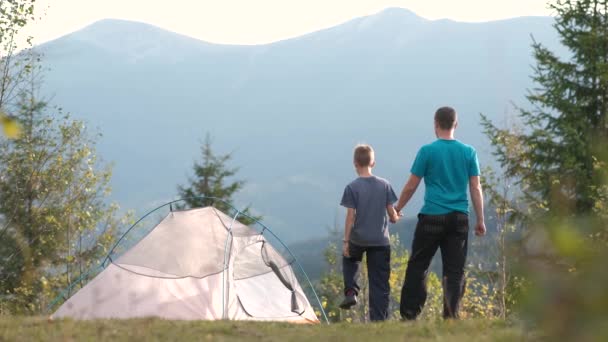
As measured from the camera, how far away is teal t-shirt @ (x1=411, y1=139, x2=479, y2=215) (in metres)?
6.93

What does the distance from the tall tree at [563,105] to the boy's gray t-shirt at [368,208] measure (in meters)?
12.7

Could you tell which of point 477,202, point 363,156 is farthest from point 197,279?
point 477,202

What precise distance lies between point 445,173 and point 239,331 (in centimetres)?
226

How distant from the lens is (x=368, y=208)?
773 centimetres

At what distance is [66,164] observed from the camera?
83.6ft

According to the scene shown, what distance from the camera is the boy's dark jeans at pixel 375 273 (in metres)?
7.77

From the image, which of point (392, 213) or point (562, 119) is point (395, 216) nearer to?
point (392, 213)

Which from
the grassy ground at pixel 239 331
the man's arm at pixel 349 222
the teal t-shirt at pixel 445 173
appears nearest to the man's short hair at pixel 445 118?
the teal t-shirt at pixel 445 173

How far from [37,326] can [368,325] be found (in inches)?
96.8

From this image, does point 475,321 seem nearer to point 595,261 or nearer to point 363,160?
point 363,160

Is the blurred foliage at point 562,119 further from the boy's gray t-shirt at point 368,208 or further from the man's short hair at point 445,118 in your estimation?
the man's short hair at point 445,118

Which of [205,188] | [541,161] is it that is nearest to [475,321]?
[541,161]

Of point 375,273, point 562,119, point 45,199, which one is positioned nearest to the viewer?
point 375,273

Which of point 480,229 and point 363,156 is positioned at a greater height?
point 363,156
